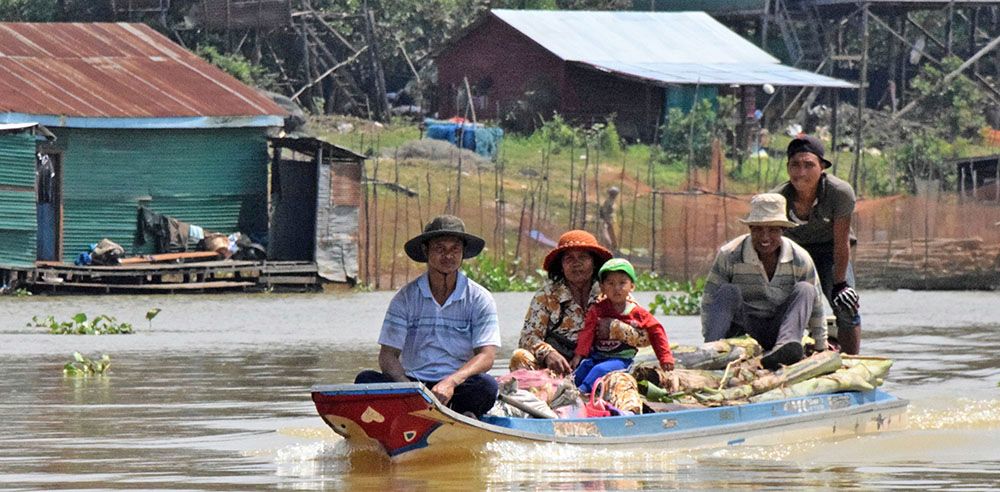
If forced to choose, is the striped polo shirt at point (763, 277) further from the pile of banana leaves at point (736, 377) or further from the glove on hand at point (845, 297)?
the glove on hand at point (845, 297)

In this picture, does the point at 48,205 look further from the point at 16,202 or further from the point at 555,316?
the point at 555,316

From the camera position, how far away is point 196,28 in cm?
3756

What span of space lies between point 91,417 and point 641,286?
1305 cm

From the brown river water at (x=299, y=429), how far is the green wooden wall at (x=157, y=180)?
502 cm

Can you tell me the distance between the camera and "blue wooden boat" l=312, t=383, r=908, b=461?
909 centimetres

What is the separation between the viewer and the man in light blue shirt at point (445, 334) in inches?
372

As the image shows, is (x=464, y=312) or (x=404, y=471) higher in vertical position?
(x=464, y=312)

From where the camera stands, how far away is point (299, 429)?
1134 cm

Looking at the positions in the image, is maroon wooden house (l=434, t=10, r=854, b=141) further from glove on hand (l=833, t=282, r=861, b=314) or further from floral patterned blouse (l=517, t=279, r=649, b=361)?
floral patterned blouse (l=517, t=279, r=649, b=361)

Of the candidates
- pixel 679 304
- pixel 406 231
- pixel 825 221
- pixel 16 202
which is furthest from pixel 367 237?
pixel 825 221

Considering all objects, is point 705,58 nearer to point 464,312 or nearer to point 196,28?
point 196,28

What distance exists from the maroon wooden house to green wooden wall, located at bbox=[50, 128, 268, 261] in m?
9.24

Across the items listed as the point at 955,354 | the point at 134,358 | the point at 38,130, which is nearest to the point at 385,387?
the point at 134,358

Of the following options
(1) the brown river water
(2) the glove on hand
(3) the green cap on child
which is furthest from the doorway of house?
(3) the green cap on child
